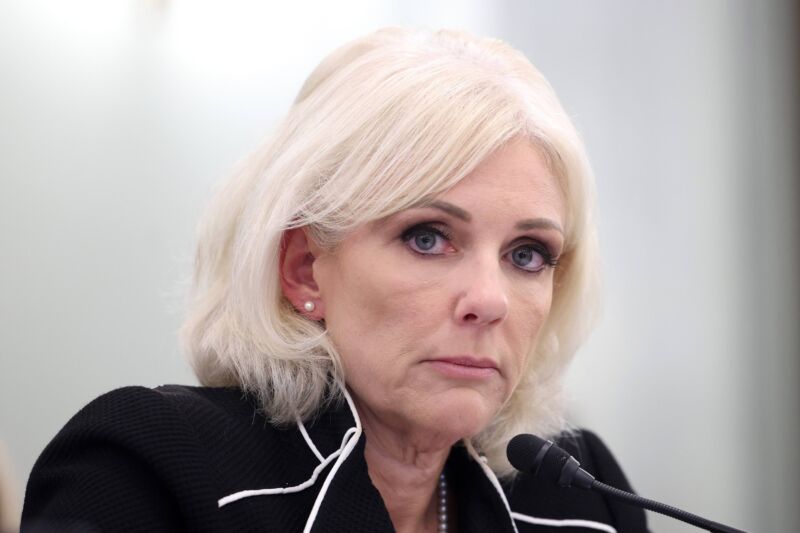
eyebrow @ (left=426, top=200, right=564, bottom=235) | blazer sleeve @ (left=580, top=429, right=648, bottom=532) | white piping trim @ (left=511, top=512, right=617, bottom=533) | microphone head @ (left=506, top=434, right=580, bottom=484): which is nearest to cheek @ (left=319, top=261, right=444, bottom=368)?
eyebrow @ (left=426, top=200, right=564, bottom=235)

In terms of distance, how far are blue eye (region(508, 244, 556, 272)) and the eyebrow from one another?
0.05 meters

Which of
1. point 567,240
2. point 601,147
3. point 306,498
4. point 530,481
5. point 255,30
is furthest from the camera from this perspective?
point 601,147

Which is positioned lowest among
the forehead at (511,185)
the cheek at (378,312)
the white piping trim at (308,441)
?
the white piping trim at (308,441)

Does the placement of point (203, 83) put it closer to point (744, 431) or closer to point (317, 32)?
point (317, 32)

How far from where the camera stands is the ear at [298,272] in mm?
1576

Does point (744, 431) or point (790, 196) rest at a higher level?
point (790, 196)

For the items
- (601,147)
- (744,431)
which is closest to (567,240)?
(601,147)

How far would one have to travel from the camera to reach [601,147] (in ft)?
10.7

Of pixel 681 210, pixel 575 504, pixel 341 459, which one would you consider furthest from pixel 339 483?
pixel 681 210

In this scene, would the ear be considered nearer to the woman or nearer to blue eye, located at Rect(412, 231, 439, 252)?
the woman

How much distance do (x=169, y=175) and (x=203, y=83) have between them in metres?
0.23

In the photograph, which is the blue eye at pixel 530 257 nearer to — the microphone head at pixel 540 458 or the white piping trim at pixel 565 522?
the microphone head at pixel 540 458

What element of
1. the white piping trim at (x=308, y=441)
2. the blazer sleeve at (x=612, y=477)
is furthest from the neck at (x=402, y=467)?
the blazer sleeve at (x=612, y=477)

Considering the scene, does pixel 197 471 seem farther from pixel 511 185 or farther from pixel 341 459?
pixel 511 185
